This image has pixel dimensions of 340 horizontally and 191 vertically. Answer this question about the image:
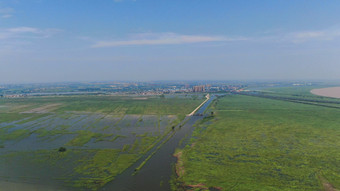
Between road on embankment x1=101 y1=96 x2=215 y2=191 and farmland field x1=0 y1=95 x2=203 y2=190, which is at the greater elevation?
farmland field x1=0 y1=95 x2=203 y2=190

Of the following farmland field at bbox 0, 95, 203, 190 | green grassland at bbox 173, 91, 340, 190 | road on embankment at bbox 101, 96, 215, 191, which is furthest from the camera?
farmland field at bbox 0, 95, 203, 190

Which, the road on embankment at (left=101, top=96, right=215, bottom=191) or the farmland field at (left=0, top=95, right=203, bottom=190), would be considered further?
the farmland field at (left=0, top=95, right=203, bottom=190)

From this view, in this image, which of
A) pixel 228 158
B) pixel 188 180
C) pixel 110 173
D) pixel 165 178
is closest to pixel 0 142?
pixel 110 173

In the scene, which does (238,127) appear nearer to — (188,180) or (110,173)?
(188,180)

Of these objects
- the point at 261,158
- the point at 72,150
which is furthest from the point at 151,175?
the point at 72,150

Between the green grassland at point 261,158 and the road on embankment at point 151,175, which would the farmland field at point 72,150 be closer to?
the road on embankment at point 151,175

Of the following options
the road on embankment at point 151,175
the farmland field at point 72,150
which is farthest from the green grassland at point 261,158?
the farmland field at point 72,150

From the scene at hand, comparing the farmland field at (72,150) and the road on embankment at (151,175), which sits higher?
the farmland field at (72,150)

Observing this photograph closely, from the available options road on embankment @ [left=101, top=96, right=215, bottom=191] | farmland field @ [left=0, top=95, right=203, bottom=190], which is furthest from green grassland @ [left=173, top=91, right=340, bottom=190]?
farmland field @ [left=0, top=95, right=203, bottom=190]

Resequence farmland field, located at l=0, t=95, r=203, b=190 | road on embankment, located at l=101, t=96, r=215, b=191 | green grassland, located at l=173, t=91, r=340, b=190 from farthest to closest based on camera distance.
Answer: farmland field, located at l=0, t=95, r=203, b=190 < green grassland, located at l=173, t=91, r=340, b=190 < road on embankment, located at l=101, t=96, r=215, b=191

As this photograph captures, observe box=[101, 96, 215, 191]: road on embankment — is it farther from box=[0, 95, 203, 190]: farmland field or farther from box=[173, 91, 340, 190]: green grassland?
box=[173, 91, 340, 190]: green grassland

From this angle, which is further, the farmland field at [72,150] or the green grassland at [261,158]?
the farmland field at [72,150]
